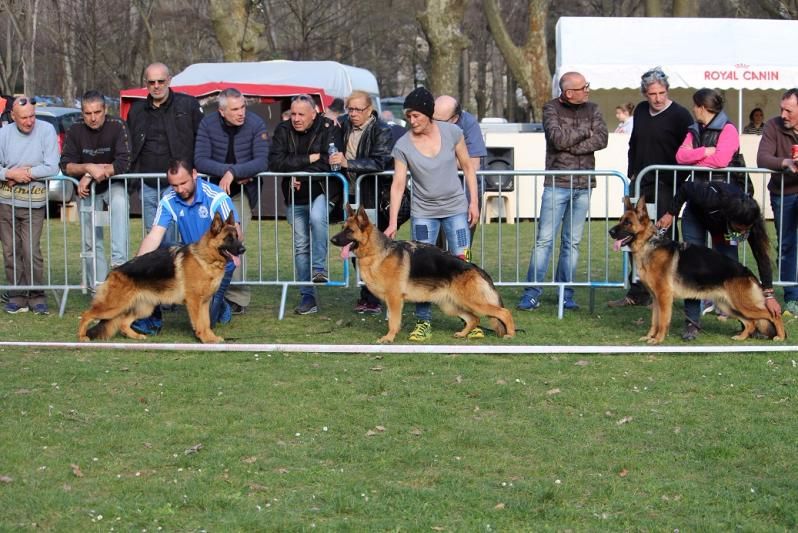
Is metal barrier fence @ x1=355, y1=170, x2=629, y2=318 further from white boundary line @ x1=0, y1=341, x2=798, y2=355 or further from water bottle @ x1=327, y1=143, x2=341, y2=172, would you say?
white boundary line @ x1=0, y1=341, x2=798, y2=355

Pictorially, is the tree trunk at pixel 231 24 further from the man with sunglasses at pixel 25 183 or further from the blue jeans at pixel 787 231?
the blue jeans at pixel 787 231

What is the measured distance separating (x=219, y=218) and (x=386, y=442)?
3138 millimetres

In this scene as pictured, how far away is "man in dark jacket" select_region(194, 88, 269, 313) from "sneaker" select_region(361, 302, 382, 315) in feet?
5.25

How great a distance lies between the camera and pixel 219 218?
837cm

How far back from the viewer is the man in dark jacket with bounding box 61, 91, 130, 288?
9852 mm

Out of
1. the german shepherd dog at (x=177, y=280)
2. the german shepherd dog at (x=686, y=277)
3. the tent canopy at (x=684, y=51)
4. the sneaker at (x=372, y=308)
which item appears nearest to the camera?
the german shepherd dog at (x=686, y=277)

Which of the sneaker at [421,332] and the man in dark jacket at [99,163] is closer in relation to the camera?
the sneaker at [421,332]

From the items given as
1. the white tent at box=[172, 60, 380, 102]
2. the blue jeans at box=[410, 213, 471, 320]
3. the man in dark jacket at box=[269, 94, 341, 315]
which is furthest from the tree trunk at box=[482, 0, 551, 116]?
the blue jeans at box=[410, 213, 471, 320]

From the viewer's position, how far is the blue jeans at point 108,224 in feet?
32.9

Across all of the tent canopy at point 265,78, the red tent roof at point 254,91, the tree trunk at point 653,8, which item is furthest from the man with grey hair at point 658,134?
the tree trunk at point 653,8

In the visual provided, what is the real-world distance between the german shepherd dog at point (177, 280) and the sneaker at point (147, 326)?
44 cm

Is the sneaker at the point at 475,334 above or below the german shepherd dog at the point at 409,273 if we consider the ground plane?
below

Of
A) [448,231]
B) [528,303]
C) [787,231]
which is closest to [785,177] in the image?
[787,231]

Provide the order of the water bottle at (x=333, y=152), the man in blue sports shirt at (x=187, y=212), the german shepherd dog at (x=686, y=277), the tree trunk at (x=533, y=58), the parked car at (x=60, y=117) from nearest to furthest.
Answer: the german shepherd dog at (x=686, y=277)
the man in blue sports shirt at (x=187, y=212)
the water bottle at (x=333, y=152)
the parked car at (x=60, y=117)
the tree trunk at (x=533, y=58)
